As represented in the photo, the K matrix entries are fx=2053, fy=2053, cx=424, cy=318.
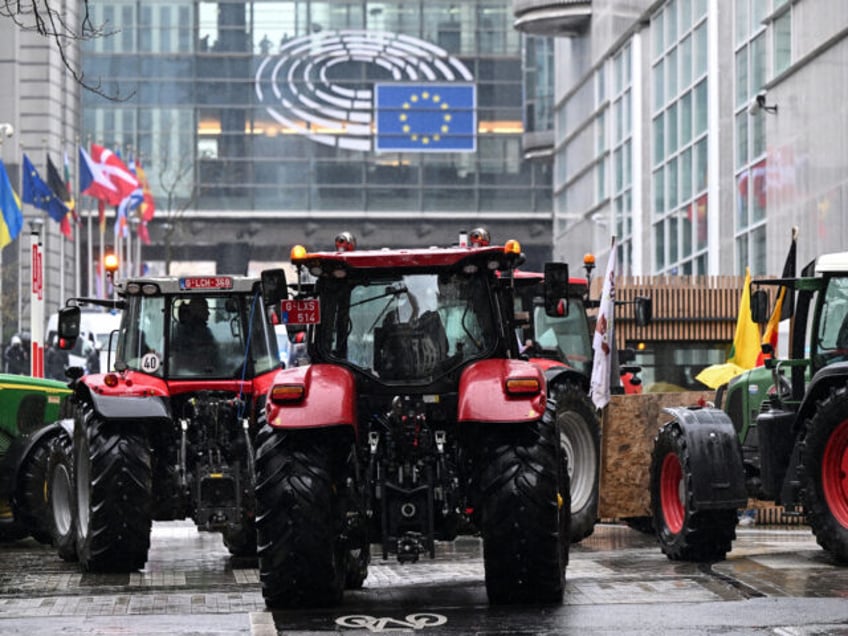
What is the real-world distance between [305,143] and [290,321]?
79.7 meters

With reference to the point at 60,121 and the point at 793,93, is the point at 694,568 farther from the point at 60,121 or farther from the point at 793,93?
the point at 60,121

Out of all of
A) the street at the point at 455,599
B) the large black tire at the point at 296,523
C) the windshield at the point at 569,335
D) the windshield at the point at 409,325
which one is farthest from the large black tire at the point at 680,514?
the large black tire at the point at 296,523

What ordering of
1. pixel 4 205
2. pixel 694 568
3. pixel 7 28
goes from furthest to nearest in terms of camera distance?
pixel 7 28
pixel 4 205
pixel 694 568

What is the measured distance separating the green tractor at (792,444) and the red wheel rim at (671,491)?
0.06 ft

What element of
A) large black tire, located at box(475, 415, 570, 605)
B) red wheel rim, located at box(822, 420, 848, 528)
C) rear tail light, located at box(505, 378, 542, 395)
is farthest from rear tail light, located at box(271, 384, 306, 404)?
red wheel rim, located at box(822, 420, 848, 528)

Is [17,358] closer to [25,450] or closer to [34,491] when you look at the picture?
[25,450]

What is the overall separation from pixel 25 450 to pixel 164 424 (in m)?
3.30

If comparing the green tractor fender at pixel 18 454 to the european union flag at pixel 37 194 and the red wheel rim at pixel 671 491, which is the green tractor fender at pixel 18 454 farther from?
the european union flag at pixel 37 194

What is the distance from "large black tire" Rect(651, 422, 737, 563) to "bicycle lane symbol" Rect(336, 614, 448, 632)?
3.82 m

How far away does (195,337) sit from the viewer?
1733cm

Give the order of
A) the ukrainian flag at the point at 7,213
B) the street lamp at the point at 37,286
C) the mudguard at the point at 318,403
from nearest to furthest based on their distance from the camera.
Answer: the mudguard at the point at 318,403 < the street lamp at the point at 37,286 < the ukrainian flag at the point at 7,213

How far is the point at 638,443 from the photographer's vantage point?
736 inches

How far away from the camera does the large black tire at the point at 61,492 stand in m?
17.5

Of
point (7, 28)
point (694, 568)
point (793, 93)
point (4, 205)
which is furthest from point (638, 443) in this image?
point (7, 28)
